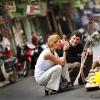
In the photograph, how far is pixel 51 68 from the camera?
13.0 m

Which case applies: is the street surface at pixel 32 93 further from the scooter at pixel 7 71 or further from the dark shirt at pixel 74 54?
the dark shirt at pixel 74 54

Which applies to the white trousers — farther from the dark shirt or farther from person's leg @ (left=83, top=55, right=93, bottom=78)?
the dark shirt

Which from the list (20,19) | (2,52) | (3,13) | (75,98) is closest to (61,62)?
(75,98)

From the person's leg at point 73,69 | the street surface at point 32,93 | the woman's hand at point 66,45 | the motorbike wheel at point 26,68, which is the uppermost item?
the woman's hand at point 66,45

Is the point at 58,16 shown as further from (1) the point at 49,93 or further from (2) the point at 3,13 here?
(1) the point at 49,93

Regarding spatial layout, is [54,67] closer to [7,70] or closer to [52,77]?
[52,77]

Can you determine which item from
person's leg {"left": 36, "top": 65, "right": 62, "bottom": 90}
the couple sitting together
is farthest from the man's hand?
person's leg {"left": 36, "top": 65, "right": 62, "bottom": 90}

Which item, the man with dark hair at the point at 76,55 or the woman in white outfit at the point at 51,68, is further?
the man with dark hair at the point at 76,55

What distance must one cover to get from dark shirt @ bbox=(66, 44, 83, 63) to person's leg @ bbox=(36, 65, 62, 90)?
123 centimetres

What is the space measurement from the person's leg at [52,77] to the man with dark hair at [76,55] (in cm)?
90

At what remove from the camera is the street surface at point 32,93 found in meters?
12.0

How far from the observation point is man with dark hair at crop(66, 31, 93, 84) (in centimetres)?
1376

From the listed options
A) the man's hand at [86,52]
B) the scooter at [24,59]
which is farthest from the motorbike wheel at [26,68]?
the man's hand at [86,52]

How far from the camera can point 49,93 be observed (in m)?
13.2
